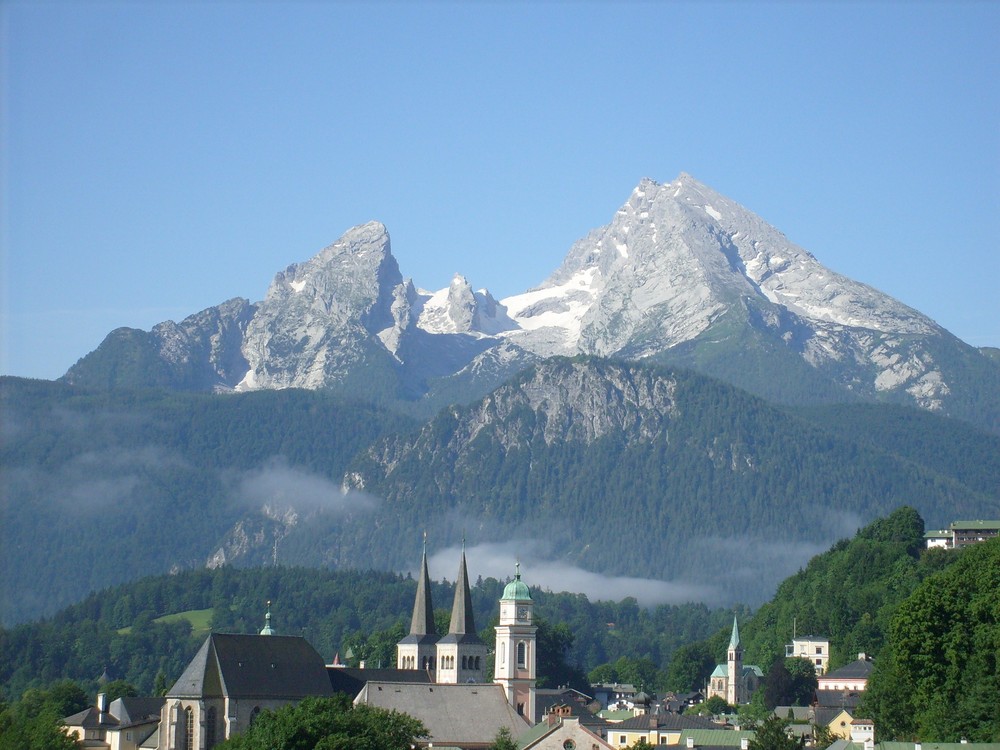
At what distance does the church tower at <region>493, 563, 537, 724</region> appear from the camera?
16125 centimetres

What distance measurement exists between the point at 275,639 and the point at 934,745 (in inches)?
2434

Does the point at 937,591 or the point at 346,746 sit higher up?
the point at 937,591

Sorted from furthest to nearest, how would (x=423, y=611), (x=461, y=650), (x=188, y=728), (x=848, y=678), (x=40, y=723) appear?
(x=848, y=678)
(x=423, y=611)
(x=461, y=650)
(x=188, y=728)
(x=40, y=723)

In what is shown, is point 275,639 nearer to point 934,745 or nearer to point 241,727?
point 241,727

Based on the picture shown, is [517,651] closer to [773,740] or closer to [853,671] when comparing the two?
[853,671]

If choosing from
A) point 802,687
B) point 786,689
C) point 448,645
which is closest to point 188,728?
point 448,645

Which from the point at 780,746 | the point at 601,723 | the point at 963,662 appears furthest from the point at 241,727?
the point at 963,662

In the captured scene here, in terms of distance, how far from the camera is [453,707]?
146m

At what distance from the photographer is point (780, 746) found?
119000 millimetres

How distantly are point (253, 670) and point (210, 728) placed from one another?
218 inches

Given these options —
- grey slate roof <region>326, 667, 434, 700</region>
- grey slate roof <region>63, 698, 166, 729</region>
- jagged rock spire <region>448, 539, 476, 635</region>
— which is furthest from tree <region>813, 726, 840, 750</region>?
grey slate roof <region>63, 698, 166, 729</region>

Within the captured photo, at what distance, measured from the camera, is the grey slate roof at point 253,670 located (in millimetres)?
146375

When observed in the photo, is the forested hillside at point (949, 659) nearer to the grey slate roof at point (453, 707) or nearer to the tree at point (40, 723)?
the grey slate roof at point (453, 707)

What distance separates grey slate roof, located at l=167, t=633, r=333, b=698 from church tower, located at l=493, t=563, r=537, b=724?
50.6ft
